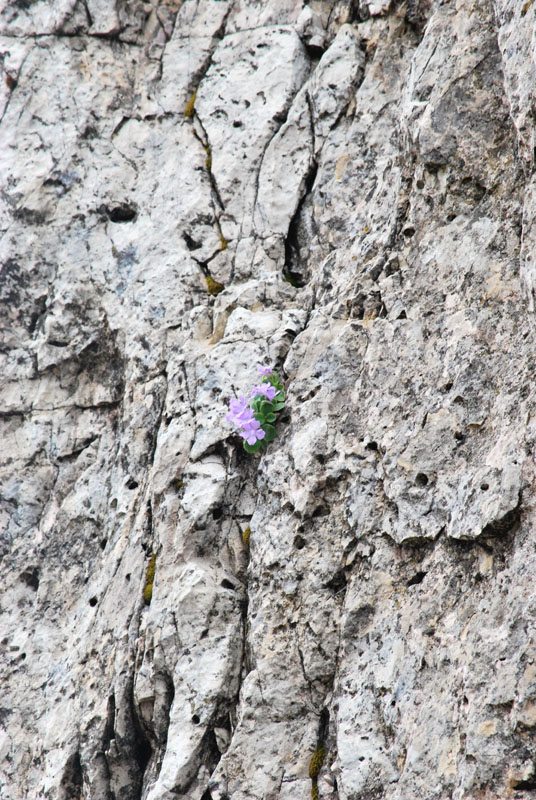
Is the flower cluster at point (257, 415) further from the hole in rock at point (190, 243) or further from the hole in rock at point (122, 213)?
the hole in rock at point (122, 213)

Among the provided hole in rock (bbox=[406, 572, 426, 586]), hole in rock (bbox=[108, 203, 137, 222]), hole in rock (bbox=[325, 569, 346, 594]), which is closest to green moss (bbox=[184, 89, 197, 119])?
hole in rock (bbox=[108, 203, 137, 222])

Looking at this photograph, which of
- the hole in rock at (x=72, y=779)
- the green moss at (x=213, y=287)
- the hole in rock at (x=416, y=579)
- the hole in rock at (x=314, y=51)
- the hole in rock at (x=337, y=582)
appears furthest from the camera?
the hole in rock at (x=314, y=51)

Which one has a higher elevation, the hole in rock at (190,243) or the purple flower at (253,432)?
the hole in rock at (190,243)

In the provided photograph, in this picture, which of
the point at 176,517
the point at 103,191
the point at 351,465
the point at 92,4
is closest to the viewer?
the point at 351,465

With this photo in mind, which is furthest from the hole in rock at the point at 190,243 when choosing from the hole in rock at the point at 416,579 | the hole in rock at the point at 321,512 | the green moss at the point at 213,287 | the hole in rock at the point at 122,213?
the hole in rock at the point at 416,579

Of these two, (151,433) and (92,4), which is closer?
(151,433)

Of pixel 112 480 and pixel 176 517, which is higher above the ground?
pixel 112 480

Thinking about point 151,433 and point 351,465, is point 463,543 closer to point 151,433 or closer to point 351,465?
point 351,465

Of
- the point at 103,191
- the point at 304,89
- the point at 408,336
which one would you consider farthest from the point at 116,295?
the point at 408,336
